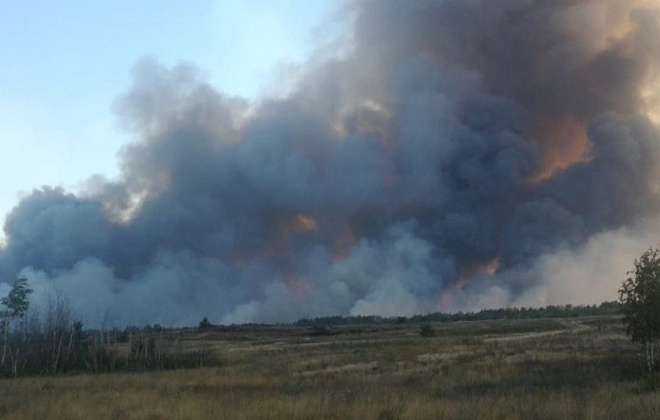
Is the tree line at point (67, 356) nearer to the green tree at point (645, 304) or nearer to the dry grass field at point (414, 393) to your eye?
the dry grass field at point (414, 393)

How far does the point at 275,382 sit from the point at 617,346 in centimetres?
2399

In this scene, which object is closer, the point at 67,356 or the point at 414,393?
the point at 414,393

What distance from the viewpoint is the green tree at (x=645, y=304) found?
26.6 m

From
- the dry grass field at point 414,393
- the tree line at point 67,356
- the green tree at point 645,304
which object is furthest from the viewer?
the tree line at point 67,356

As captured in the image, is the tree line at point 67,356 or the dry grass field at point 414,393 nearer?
the dry grass field at point 414,393

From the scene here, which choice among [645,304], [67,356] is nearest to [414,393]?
[645,304]

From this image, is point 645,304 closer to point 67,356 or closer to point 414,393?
point 414,393

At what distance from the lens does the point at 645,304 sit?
27.0 meters

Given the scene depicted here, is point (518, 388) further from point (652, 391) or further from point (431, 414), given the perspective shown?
point (431, 414)

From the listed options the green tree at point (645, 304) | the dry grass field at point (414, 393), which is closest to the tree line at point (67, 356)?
the dry grass field at point (414, 393)

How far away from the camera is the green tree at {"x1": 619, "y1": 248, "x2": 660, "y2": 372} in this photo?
87.2 ft

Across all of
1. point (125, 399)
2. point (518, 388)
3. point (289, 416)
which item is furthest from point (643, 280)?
point (125, 399)

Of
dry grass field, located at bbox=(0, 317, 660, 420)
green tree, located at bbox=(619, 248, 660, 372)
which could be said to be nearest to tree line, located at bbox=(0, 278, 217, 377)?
dry grass field, located at bbox=(0, 317, 660, 420)

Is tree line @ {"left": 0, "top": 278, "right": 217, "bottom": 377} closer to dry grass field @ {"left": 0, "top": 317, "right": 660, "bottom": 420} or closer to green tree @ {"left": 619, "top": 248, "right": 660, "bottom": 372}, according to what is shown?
dry grass field @ {"left": 0, "top": 317, "right": 660, "bottom": 420}
